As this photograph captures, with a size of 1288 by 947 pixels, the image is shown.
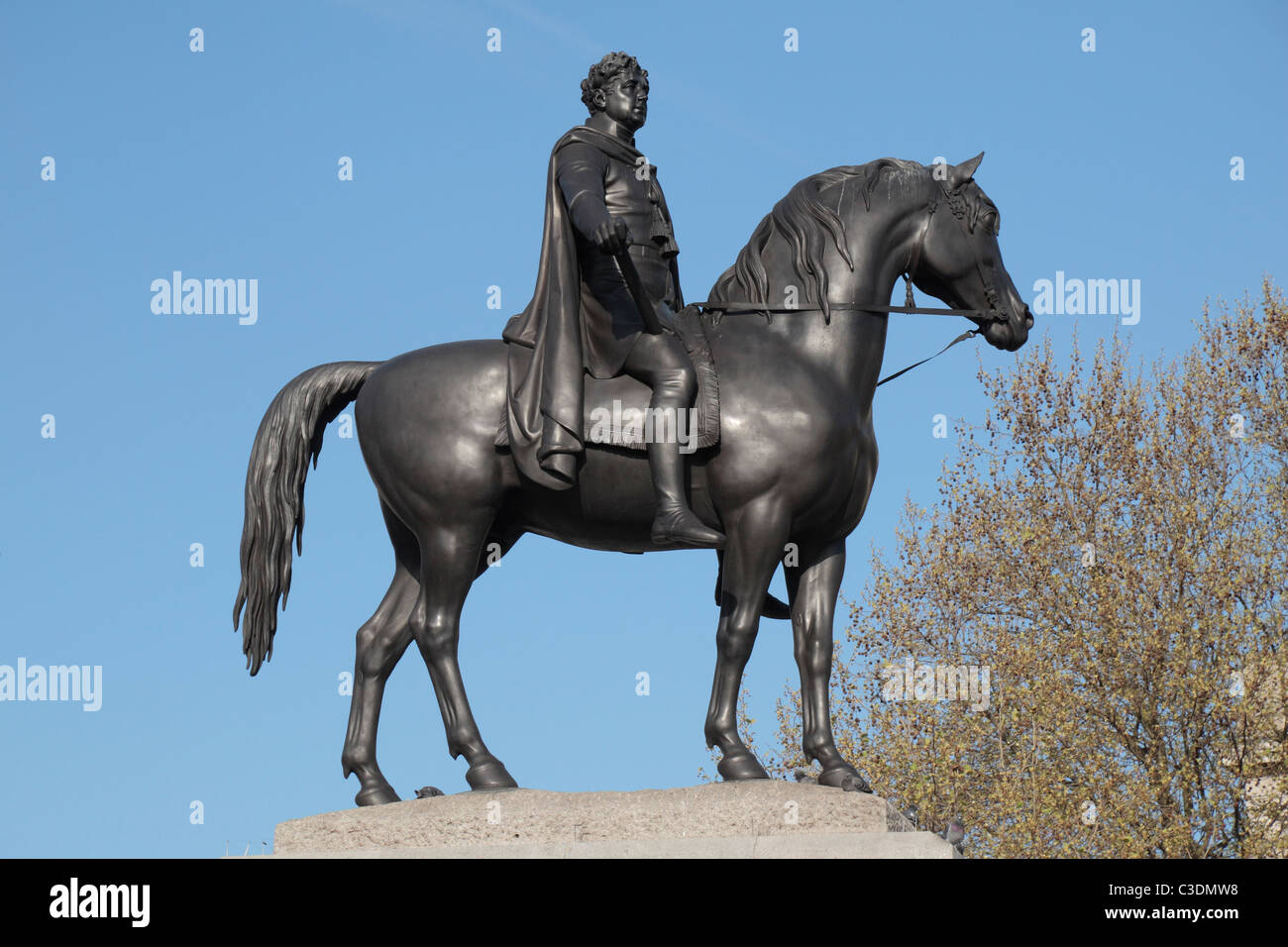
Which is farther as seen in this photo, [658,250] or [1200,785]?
[1200,785]

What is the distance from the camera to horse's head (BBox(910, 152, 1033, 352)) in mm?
10195

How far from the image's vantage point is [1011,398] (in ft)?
94.3

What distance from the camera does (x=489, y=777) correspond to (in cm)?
970

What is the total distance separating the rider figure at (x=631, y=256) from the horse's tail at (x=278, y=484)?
64.3 inches

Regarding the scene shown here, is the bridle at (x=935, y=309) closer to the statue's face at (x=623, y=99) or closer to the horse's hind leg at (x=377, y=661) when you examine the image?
the statue's face at (x=623, y=99)

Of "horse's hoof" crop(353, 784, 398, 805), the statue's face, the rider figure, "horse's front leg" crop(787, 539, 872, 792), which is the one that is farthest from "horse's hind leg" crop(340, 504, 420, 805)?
the statue's face

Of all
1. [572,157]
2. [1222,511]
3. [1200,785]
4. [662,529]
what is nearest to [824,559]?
[662,529]

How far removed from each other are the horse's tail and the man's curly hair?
2.10 metres

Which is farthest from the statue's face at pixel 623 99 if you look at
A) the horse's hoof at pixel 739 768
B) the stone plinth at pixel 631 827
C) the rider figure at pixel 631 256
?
the stone plinth at pixel 631 827

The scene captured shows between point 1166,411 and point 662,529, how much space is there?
763 inches

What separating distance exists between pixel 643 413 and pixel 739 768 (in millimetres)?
2048

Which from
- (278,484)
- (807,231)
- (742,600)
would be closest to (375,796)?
(278,484)
